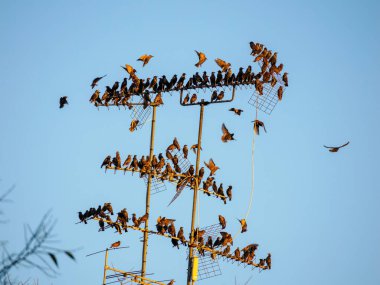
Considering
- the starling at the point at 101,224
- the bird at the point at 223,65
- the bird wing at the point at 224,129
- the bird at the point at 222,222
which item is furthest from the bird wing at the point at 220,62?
the starling at the point at 101,224

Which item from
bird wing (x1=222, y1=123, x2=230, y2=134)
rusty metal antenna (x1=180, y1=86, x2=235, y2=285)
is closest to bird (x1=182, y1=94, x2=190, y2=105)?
rusty metal antenna (x1=180, y1=86, x2=235, y2=285)

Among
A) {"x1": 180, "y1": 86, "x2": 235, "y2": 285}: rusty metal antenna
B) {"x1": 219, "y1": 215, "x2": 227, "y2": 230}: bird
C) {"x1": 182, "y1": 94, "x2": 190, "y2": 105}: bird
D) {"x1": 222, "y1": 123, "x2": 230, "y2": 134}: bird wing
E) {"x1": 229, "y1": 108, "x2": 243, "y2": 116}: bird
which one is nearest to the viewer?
{"x1": 180, "y1": 86, "x2": 235, "y2": 285}: rusty metal antenna

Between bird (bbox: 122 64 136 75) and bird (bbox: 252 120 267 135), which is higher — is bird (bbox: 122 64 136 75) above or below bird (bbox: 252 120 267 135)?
above

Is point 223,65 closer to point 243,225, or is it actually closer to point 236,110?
point 236,110

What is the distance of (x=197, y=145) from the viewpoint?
22922 mm

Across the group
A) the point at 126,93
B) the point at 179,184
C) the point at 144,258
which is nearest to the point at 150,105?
the point at 126,93

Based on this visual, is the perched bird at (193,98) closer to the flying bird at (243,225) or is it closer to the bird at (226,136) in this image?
the bird at (226,136)

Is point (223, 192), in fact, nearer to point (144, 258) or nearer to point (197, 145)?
point (197, 145)

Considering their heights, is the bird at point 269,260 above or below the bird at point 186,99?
below

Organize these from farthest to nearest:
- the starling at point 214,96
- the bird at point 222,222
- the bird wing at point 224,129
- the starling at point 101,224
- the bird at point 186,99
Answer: the bird wing at point 224,129 → the bird at point 186,99 → the starling at point 101,224 → the starling at point 214,96 → the bird at point 222,222

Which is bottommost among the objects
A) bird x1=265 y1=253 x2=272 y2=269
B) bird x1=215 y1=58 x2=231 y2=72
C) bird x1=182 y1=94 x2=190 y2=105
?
bird x1=265 y1=253 x2=272 y2=269

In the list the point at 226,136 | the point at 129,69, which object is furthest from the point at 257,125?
the point at 129,69

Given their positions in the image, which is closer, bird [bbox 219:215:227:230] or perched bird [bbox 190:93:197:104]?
bird [bbox 219:215:227:230]

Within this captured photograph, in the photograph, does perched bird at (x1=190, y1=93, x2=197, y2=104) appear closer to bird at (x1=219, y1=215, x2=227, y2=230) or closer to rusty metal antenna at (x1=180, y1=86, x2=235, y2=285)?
rusty metal antenna at (x1=180, y1=86, x2=235, y2=285)
